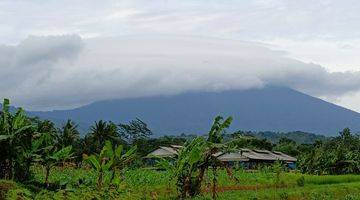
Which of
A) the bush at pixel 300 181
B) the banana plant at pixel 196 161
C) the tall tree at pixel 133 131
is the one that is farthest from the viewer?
the tall tree at pixel 133 131

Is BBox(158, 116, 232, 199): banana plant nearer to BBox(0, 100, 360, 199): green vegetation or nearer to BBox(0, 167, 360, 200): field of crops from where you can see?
BBox(0, 100, 360, 199): green vegetation

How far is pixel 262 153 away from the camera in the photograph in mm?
60656

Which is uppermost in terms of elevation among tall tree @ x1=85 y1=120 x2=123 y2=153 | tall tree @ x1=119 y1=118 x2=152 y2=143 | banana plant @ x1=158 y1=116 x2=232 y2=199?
tall tree @ x1=119 y1=118 x2=152 y2=143

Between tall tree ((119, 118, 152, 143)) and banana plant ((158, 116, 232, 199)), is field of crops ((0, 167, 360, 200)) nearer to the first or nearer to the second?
banana plant ((158, 116, 232, 199))

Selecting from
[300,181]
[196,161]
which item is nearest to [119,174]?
[196,161]

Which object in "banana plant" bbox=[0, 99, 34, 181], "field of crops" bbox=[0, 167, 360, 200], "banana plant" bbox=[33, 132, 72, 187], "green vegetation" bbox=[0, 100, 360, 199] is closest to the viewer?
"green vegetation" bbox=[0, 100, 360, 199]

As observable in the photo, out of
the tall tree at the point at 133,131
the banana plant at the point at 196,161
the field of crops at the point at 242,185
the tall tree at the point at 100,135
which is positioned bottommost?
the field of crops at the point at 242,185

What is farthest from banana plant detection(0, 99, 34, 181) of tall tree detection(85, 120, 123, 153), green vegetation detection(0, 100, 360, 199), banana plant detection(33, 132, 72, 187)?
tall tree detection(85, 120, 123, 153)

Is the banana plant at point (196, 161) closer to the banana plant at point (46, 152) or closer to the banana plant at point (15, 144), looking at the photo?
the banana plant at point (46, 152)

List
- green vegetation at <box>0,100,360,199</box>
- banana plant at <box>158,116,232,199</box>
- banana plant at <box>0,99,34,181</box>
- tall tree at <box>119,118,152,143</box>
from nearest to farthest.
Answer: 1. green vegetation at <box>0,100,360,199</box>
2. banana plant at <box>0,99,34,181</box>
3. banana plant at <box>158,116,232,199</box>
4. tall tree at <box>119,118,152,143</box>

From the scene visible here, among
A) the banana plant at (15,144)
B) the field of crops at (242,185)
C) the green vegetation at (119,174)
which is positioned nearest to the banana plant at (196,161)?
the green vegetation at (119,174)

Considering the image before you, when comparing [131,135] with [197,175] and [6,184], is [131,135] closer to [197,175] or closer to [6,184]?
[197,175]

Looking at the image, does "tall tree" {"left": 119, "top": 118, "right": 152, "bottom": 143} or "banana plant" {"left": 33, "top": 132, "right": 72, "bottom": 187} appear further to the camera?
"tall tree" {"left": 119, "top": 118, "right": 152, "bottom": 143}

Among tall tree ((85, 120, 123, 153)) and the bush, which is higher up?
tall tree ((85, 120, 123, 153))
